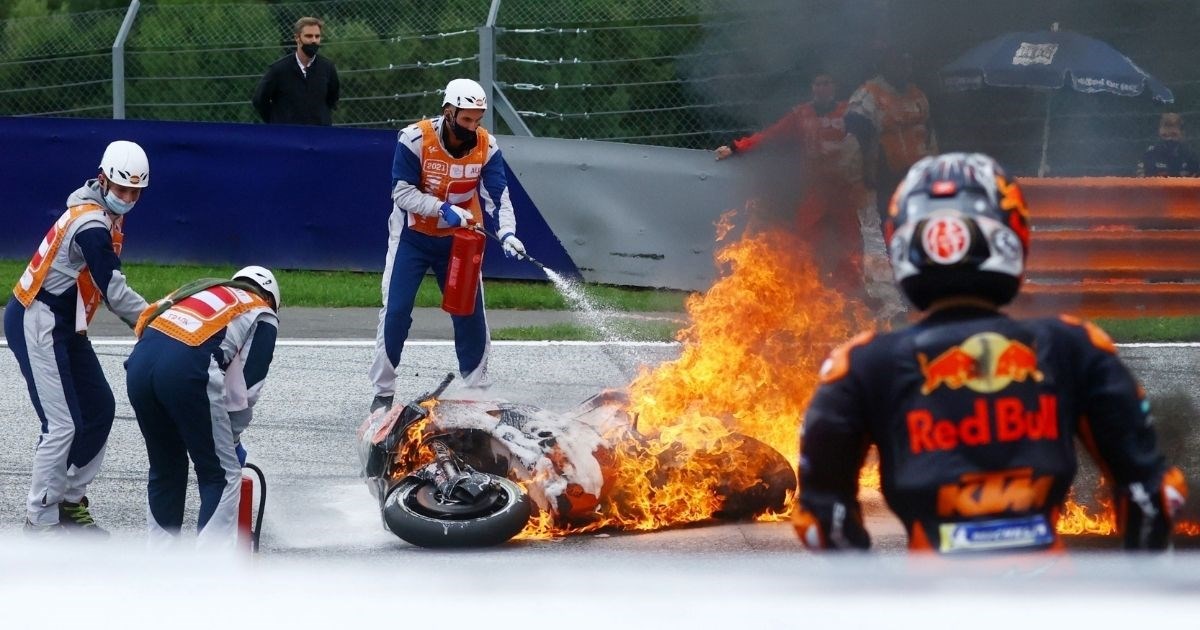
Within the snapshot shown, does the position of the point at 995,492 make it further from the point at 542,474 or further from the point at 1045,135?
the point at 1045,135

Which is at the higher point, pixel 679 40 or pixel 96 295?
Answer: pixel 679 40

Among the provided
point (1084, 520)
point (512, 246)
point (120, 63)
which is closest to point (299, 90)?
point (120, 63)

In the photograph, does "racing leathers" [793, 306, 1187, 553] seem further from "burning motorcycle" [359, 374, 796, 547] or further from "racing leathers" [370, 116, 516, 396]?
"racing leathers" [370, 116, 516, 396]

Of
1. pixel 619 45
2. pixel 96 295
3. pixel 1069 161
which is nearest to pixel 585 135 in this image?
pixel 619 45

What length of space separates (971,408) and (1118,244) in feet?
34.7

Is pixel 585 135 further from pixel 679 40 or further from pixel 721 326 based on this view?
pixel 721 326

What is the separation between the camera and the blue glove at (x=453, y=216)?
29.3ft

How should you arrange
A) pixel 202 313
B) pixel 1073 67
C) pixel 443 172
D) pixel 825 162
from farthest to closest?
pixel 1073 67 < pixel 825 162 < pixel 443 172 < pixel 202 313

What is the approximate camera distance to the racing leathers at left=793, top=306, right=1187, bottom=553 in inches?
109

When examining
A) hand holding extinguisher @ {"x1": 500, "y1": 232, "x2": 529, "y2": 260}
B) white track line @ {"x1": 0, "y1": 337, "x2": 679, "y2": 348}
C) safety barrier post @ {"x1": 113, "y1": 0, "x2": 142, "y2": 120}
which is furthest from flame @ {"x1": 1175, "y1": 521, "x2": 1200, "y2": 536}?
safety barrier post @ {"x1": 113, "y1": 0, "x2": 142, "y2": 120}

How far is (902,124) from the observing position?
1086 centimetres

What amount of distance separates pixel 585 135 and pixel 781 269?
551 centimetres

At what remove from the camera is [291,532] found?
7039mm

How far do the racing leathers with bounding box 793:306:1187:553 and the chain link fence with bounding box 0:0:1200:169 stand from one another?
8.38 meters
